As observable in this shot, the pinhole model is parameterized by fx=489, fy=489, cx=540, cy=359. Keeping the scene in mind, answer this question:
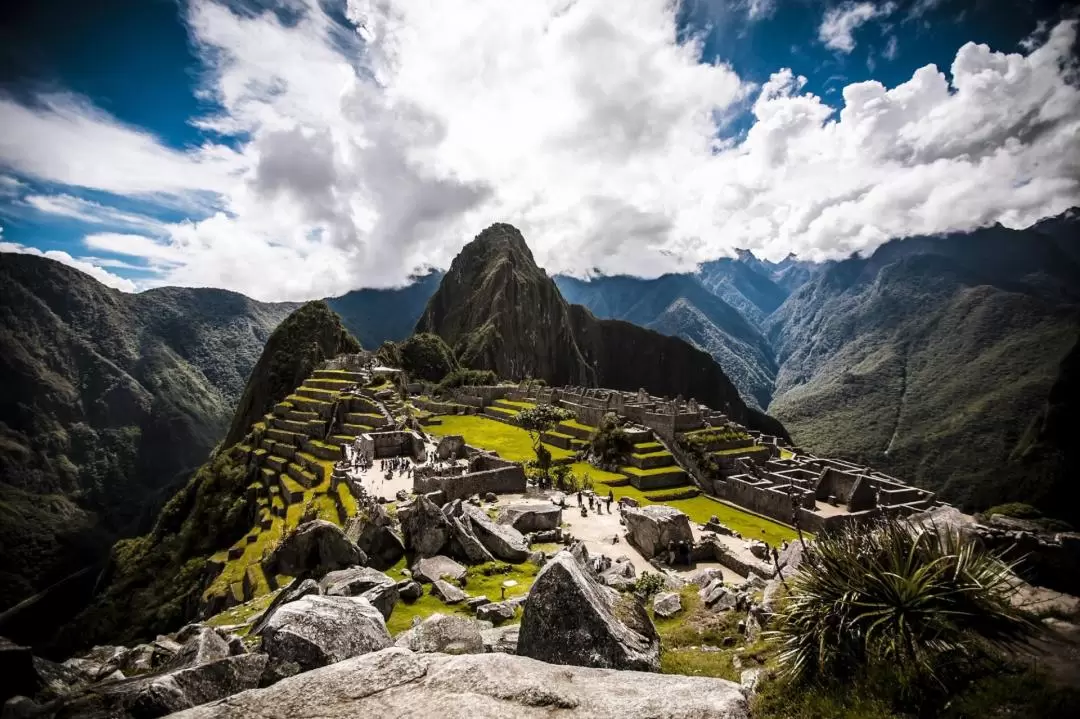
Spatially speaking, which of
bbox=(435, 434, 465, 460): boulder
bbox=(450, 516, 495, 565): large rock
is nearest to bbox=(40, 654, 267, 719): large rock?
bbox=(450, 516, 495, 565): large rock

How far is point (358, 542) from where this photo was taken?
16.3 meters

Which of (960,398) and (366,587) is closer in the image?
(366,587)

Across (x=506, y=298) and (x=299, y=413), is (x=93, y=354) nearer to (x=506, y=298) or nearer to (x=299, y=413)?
(x=506, y=298)

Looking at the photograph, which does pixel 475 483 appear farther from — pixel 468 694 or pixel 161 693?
pixel 468 694

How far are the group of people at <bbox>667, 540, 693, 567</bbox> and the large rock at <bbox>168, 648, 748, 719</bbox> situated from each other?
15.8 m

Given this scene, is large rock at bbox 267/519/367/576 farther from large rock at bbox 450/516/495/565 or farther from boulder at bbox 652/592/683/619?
boulder at bbox 652/592/683/619

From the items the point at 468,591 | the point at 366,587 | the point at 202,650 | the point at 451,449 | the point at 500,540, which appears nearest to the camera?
the point at 202,650

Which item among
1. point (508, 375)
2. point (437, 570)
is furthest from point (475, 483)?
point (508, 375)

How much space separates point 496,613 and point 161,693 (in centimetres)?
646

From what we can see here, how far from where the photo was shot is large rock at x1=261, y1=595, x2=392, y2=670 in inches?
237

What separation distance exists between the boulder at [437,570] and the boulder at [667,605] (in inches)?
211

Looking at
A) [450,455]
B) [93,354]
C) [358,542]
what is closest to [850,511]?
[450,455]

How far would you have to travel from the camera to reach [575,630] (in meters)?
A: 6.30

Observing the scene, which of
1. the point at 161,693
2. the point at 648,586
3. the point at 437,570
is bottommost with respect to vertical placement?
the point at 437,570
